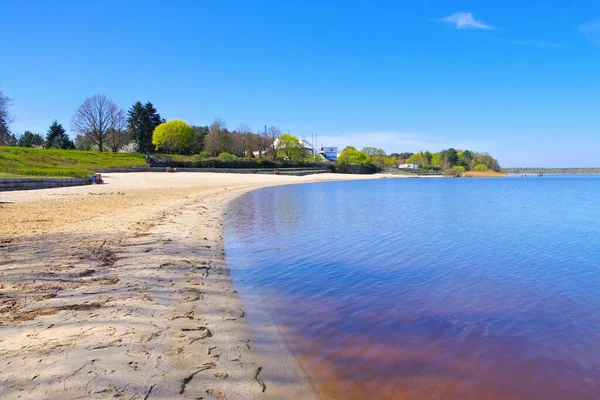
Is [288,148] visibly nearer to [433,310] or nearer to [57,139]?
[57,139]

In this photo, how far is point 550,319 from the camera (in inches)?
234

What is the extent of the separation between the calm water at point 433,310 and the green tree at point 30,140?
87158 millimetres

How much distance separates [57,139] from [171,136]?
20.8m

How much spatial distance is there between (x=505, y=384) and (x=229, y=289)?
4.45 metres

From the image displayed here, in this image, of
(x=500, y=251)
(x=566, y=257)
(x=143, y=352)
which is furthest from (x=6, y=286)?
(x=566, y=257)

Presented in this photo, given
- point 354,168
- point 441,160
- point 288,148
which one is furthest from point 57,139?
point 441,160

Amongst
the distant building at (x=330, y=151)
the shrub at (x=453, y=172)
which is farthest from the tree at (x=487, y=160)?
the distant building at (x=330, y=151)

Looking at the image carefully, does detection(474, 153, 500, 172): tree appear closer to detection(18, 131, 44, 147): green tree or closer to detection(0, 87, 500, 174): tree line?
detection(0, 87, 500, 174): tree line

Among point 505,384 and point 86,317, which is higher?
point 86,317

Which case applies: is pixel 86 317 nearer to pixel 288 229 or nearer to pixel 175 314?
pixel 175 314

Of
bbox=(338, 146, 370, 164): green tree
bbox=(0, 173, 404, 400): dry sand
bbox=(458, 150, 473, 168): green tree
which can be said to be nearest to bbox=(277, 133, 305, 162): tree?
bbox=(338, 146, 370, 164): green tree

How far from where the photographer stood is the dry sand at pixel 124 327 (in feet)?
11.2

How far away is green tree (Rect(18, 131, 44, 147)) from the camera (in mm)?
80562

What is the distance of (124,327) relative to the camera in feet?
15.0
